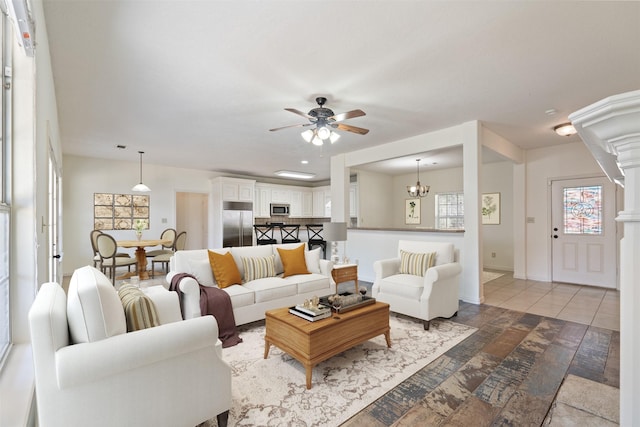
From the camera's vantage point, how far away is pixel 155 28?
219 centimetres

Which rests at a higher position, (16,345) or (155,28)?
(155,28)

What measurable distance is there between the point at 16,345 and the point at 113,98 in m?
2.71

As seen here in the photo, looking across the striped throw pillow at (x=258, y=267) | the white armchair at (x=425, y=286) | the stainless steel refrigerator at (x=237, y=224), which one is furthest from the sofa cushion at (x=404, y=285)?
the stainless steel refrigerator at (x=237, y=224)

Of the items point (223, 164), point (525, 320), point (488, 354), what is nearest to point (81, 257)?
point (223, 164)

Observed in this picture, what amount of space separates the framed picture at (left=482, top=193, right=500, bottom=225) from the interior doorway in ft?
23.9

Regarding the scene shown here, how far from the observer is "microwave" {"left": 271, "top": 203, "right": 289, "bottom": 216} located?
9.02m

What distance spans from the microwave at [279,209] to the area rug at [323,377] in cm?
604

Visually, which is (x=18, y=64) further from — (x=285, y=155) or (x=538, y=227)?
(x=538, y=227)

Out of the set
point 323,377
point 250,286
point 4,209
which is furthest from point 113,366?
point 250,286

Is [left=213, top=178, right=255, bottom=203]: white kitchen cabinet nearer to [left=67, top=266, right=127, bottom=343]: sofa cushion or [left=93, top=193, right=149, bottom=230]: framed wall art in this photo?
[left=93, top=193, right=149, bottom=230]: framed wall art

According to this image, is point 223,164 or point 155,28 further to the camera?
point 223,164

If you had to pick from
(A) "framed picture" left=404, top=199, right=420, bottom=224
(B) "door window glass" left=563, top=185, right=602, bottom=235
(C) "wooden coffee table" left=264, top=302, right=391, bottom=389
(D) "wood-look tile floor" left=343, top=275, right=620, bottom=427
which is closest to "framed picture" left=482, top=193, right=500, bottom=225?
(B) "door window glass" left=563, top=185, right=602, bottom=235

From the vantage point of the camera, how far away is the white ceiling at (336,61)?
204 cm

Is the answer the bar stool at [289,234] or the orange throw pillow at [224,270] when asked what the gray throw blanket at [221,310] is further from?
the bar stool at [289,234]
